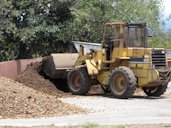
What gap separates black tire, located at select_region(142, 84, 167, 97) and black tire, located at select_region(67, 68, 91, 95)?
109 inches

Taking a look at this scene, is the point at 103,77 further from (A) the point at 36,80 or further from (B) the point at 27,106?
(B) the point at 27,106

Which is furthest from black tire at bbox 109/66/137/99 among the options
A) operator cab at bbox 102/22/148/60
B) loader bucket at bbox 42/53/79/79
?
loader bucket at bbox 42/53/79/79

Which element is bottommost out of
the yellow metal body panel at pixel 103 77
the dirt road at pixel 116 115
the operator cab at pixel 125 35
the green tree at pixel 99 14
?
the dirt road at pixel 116 115

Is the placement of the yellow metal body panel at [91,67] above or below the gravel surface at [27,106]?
above

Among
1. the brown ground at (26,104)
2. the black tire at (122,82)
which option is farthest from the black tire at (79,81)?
the brown ground at (26,104)

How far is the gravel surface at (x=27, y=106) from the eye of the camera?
15.7 m

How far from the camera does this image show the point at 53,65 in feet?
83.8

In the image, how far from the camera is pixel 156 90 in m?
24.1

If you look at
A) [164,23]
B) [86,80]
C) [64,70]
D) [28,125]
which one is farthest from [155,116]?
[164,23]

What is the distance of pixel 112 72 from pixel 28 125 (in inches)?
388

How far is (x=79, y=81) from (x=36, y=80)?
2.14 metres

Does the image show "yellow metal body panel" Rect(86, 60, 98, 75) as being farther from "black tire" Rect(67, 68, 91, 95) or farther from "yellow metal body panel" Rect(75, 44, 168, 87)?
"black tire" Rect(67, 68, 91, 95)

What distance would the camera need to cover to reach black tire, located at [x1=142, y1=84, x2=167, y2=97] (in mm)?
23845

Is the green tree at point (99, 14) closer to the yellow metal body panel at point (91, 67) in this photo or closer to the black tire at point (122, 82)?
the yellow metal body panel at point (91, 67)
